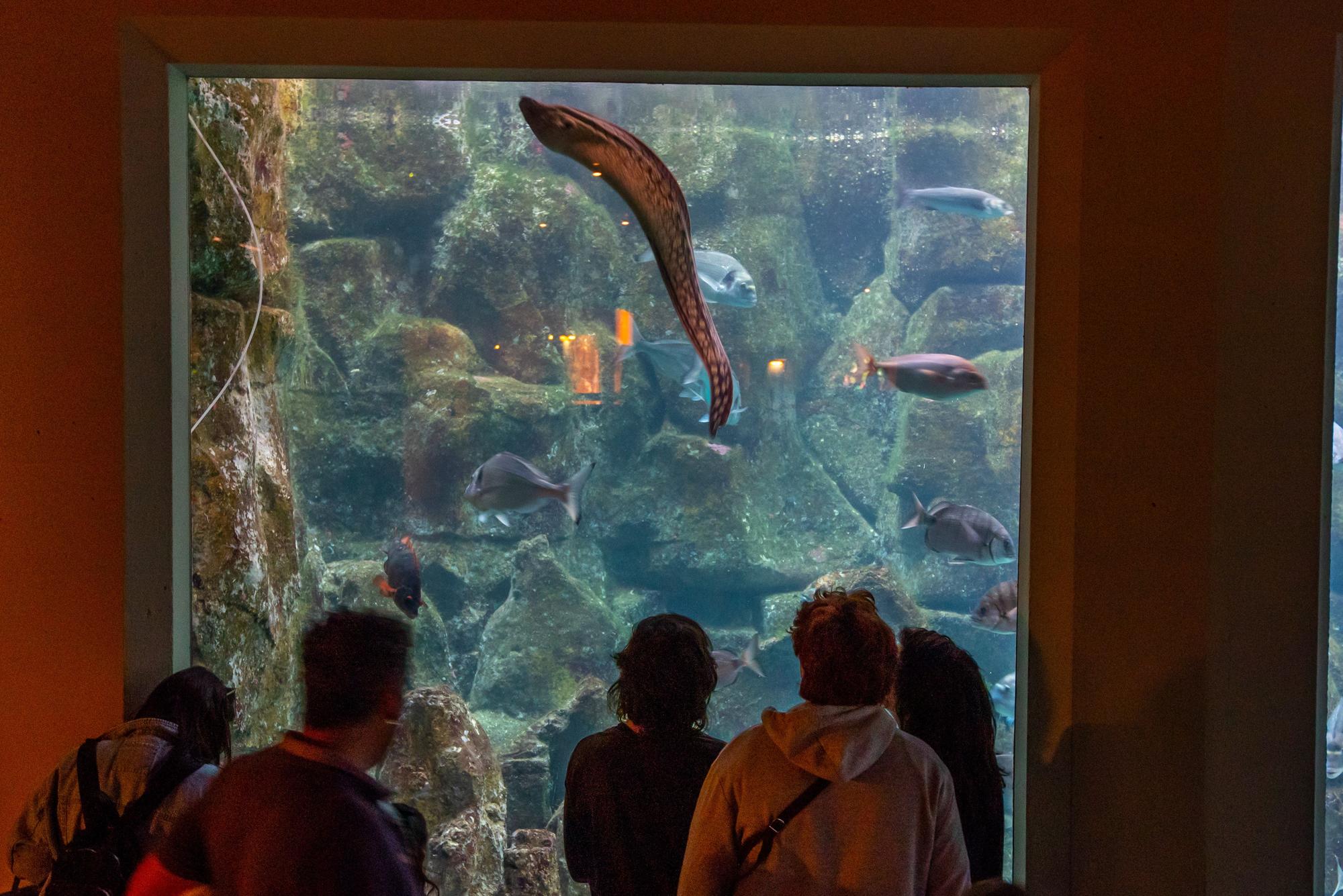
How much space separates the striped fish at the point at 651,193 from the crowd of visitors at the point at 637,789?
2.69 feet

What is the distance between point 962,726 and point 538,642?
34.6 ft

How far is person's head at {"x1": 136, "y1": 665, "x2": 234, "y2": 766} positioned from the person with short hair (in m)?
0.60

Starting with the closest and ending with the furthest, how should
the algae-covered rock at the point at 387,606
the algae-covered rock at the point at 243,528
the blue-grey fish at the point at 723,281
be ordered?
the algae-covered rock at the point at 243,528, the blue-grey fish at the point at 723,281, the algae-covered rock at the point at 387,606

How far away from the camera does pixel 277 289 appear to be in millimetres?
5016

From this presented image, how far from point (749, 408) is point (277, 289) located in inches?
458

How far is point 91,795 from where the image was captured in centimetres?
176

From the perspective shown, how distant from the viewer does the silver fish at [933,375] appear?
4.91 m

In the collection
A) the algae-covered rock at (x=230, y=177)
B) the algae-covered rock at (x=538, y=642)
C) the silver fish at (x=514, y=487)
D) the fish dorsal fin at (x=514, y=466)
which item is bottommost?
the algae-covered rock at (x=538, y=642)

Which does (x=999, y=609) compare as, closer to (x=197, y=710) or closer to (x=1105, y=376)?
(x=1105, y=376)

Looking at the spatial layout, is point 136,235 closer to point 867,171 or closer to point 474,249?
point 474,249

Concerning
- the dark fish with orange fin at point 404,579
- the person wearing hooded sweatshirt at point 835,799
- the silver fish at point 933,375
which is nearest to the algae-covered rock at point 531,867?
the dark fish with orange fin at point 404,579

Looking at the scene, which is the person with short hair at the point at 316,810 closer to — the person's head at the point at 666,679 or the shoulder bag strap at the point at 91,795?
the shoulder bag strap at the point at 91,795

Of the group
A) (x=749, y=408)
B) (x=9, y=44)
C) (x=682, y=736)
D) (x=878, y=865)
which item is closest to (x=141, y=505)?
(x=9, y=44)

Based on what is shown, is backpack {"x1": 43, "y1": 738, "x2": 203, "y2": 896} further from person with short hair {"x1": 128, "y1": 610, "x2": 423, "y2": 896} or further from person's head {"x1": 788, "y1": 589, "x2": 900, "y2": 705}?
person's head {"x1": 788, "y1": 589, "x2": 900, "y2": 705}
